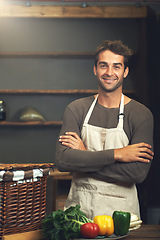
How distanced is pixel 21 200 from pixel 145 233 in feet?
1.80

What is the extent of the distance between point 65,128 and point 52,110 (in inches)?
77.4

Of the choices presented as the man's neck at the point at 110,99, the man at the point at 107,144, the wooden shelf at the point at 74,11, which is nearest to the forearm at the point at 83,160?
the man at the point at 107,144

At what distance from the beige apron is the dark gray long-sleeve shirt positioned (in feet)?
0.11

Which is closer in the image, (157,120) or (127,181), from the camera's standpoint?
(127,181)

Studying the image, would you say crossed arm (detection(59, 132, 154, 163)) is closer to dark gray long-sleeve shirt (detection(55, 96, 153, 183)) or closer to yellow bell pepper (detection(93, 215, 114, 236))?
dark gray long-sleeve shirt (detection(55, 96, 153, 183))

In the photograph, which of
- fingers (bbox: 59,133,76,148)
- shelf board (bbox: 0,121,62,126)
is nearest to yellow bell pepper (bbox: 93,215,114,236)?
fingers (bbox: 59,133,76,148)

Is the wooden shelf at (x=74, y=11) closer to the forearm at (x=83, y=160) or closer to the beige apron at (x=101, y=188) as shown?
the beige apron at (x=101, y=188)

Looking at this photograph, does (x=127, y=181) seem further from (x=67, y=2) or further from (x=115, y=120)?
(x=67, y=2)

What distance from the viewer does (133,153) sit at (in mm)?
1689

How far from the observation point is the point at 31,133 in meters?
3.77

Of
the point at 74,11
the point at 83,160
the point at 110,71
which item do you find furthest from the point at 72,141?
the point at 74,11

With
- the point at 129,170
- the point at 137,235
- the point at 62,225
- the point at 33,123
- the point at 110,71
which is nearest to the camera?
the point at 62,225

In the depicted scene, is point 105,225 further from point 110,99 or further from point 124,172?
point 110,99

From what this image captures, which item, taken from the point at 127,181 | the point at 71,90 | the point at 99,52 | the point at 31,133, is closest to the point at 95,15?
the point at 71,90
